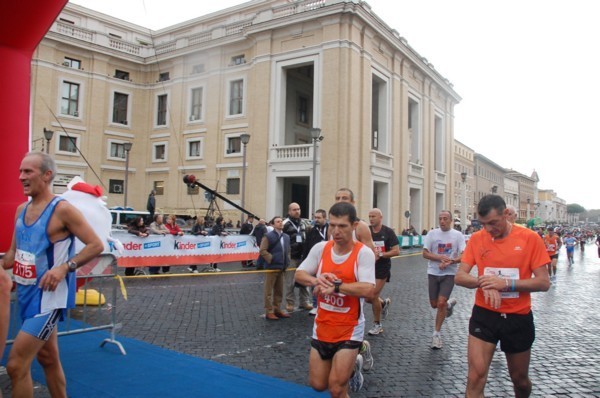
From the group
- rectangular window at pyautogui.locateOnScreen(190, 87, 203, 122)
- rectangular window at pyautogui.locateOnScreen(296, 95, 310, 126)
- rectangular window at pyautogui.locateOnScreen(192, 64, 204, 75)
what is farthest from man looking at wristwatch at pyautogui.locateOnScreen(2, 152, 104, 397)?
rectangular window at pyautogui.locateOnScreen(192, 64, 204, 75)

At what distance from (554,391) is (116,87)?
37.1m

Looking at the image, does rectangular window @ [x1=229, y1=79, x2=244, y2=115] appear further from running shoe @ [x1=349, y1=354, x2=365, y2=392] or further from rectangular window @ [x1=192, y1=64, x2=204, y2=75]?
running shoe @ [x1=349, y1=354, x2=365, y2=392]

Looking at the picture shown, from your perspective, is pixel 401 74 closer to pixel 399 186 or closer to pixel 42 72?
pixel 399 186

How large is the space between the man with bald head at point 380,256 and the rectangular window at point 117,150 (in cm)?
3191

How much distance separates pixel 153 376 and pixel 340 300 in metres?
2.62

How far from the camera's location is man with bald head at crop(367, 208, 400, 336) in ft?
23.6

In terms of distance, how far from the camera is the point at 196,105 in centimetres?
3497

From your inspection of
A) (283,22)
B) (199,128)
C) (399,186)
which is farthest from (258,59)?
(399,186)

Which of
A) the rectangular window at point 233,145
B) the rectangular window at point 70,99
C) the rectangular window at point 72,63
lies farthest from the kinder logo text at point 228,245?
the rectangular window at point 72,63

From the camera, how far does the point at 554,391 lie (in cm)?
491

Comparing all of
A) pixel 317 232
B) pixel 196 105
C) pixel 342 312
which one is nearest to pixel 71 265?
pixel 342 312

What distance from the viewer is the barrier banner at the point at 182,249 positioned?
13790 millimetres

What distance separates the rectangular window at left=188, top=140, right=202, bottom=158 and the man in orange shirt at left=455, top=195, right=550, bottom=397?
31.9 m

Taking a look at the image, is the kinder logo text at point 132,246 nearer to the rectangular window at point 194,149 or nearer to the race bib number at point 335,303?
the race bib number at point 335,303
